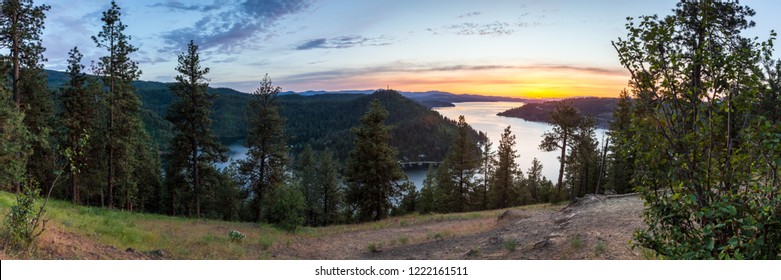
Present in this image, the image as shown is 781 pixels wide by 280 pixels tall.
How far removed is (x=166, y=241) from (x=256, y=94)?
1633 centimetres

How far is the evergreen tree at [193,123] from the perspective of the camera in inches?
915

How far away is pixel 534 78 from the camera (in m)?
7.53

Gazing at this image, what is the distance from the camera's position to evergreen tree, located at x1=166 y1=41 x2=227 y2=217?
23250mm

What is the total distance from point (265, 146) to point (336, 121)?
14068 centimetres

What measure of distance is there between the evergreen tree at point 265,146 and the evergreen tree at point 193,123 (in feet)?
6.95

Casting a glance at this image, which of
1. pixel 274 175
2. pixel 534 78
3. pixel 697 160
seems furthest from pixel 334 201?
pixel 697 160

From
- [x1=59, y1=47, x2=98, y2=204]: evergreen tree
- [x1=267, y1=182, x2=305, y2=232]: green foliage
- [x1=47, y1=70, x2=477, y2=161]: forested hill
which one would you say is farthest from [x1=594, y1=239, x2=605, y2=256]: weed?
[x1=47, y1=70, x2=477, y2=161]: forested hill

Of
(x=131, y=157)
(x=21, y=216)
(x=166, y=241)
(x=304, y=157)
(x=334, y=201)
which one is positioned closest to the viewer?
(x=21, y=216)

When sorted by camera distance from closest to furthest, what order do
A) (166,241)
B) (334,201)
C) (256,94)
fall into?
(166,241) → (256,94) → (334,201)

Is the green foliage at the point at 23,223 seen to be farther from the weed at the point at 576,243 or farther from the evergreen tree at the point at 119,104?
the evergreen tree at the point at 119,104

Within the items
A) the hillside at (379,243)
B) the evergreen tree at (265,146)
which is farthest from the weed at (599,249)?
the evergreen tree at (265,146)

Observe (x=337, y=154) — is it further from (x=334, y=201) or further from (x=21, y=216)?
(x=21, y=216)

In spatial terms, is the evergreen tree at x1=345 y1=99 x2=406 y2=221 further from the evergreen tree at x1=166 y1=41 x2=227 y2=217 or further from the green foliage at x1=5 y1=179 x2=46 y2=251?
the green foliage at x1=5 y1=179 x2=46 y2=251

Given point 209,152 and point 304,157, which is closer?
point 209,152
